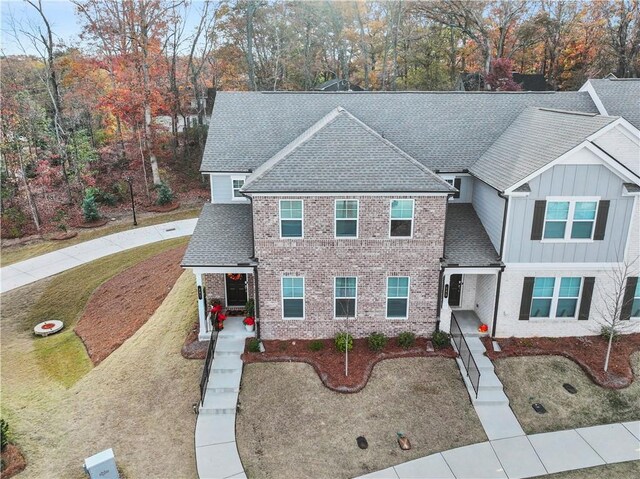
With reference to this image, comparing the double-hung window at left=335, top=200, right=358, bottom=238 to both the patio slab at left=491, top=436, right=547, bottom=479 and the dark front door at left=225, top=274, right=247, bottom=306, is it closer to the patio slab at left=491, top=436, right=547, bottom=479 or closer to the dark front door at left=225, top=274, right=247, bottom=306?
the dark front door at left=225, top=274, right=247, bottom=306

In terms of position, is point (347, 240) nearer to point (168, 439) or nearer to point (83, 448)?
point (168, 439)

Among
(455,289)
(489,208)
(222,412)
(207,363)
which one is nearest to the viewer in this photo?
(222,412)

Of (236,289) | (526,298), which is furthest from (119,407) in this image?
(526,298)

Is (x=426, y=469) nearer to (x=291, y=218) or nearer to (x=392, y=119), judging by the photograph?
(x=291, y=218)

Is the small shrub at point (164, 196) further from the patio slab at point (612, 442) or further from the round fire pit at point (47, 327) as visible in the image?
the patio slab at point (612, 442)

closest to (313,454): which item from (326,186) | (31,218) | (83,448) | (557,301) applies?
(83,448)

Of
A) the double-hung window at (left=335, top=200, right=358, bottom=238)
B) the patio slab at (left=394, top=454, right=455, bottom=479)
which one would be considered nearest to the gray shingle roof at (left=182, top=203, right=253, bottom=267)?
the double-hung window at (left=335, top=200, right=358, bottom=238)
